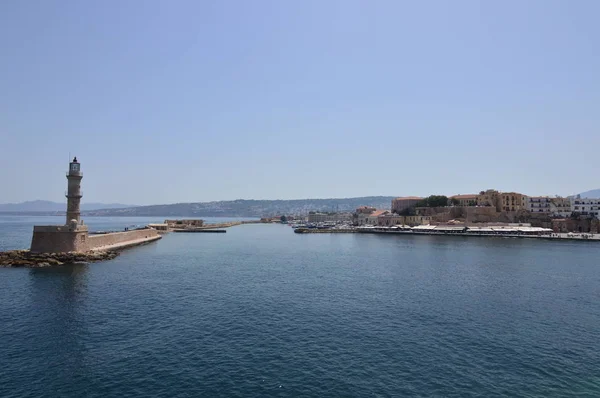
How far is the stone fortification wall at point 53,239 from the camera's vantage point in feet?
141

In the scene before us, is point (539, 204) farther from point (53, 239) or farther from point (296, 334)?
point (53, 239)

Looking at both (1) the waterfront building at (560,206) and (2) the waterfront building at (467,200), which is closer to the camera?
(1) the waterfront building at (560,206)

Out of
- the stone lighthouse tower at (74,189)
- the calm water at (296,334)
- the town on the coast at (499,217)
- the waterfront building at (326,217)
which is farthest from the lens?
the waterfront building at (326,217)

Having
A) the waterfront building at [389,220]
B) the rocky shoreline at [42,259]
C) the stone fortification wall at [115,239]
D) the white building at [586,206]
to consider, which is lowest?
the rocky shoreline at [42,259]

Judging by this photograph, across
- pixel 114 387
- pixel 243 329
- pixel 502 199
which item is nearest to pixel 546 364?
pixel 243 329

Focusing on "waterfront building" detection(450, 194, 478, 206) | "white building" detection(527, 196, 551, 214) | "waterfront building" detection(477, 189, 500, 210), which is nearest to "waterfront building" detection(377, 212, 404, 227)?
"waterfront building" detection(450, 194, 478, 206)

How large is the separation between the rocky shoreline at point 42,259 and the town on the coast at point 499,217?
7741 centimetres

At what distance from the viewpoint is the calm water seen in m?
14.6

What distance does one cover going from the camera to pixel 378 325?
21578 mm

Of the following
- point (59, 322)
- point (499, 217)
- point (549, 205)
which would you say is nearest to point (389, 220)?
point (499, 217)

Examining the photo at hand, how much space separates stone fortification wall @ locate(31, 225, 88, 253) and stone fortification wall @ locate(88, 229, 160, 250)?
4266 mm

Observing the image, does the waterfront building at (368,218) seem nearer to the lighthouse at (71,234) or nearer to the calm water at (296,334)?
the lighthouse at (71,234)

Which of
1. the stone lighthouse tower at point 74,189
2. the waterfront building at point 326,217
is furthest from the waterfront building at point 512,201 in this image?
the stone lighthouse tower at point 74,189

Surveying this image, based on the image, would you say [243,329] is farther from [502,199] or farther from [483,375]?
[502,199]
